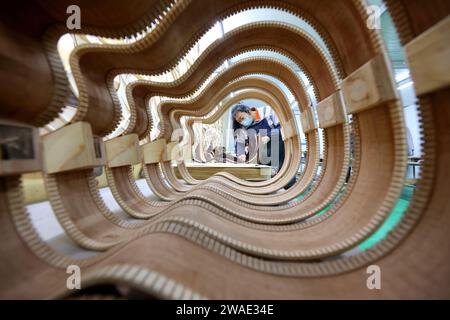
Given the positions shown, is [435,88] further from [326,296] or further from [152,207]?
[152,207]

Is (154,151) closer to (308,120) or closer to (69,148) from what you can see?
(69,148)

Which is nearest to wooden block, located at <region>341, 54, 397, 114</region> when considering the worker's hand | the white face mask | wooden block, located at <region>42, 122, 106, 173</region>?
wooden block, located at <region>42, 122, 106, 173</region>

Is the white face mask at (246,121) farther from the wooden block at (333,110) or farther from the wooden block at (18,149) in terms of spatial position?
the wooden block at (18,149)

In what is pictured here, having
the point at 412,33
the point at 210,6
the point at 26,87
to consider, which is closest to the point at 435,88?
the point at 412,33

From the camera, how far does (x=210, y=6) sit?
1020 mm

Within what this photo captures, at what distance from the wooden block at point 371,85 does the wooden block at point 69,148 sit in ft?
3.64

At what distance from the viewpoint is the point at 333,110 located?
3.96 feet

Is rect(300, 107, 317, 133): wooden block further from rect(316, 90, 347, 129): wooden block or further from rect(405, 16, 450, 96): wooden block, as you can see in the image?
rect(405, 16, 450, 96): wooden block

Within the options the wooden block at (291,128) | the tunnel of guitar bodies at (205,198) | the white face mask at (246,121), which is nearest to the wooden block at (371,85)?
the tunnel of guitar bodies at (205,198)

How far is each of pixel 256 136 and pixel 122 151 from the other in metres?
4.40

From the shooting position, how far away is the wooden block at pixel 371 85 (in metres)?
0.73

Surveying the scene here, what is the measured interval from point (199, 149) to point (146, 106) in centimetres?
354

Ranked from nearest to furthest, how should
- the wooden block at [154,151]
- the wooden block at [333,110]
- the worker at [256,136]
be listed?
the wooden block at [333,110], the wooden block at [154,151], the worker at [256,136]

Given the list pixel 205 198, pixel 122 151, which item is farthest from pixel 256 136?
pixel 205 198
